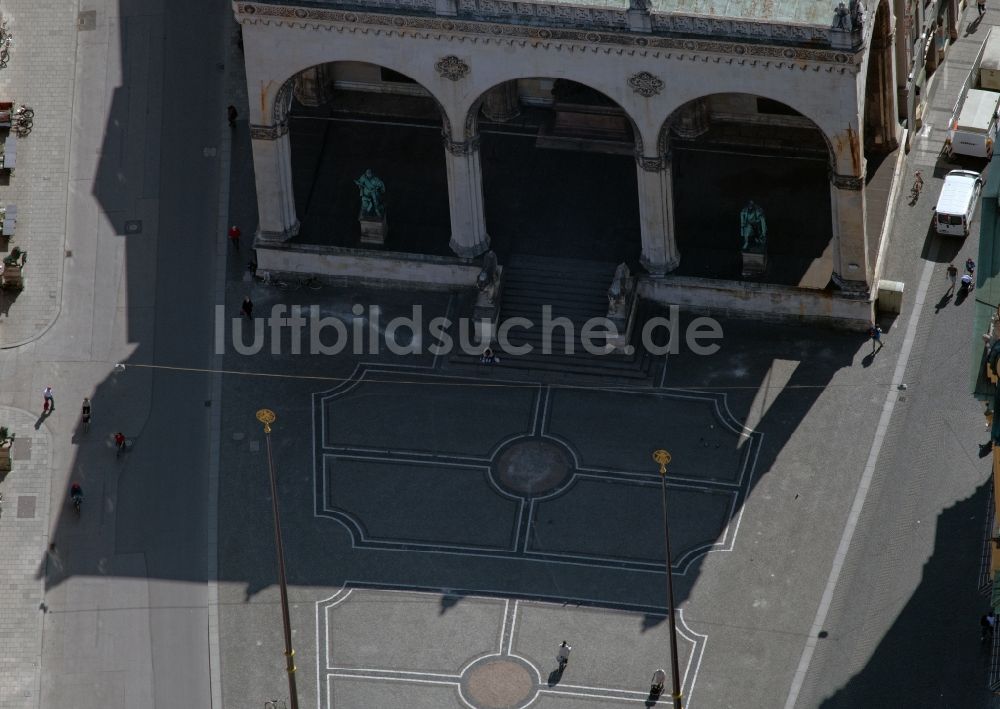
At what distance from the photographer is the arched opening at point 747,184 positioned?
540 ft

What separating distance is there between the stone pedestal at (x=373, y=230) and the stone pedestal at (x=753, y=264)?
60.3 feet

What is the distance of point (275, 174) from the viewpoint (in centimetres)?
16450

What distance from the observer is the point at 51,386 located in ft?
534

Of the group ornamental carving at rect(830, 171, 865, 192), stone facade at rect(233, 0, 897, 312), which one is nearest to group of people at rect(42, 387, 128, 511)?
stone facade at rect(233, 0, 897, 312)

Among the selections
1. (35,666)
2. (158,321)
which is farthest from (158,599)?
(158,321)

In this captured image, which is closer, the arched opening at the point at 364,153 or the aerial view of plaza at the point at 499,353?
the aerial view of plaza at the point at 499,353

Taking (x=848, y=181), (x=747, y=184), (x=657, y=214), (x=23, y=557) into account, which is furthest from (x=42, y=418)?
(x=848, y=181)

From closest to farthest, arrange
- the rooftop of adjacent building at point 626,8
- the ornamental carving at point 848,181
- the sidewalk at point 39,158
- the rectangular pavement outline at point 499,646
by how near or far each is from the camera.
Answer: the rectangular pavement outline at point 499,646 → the rooftop of adjacent building at point 626,8 → the ornamental carving at point 848,181 → the sidewalk at point 39,158

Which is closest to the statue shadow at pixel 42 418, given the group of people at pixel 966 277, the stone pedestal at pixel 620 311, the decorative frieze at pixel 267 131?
the decorative frieze at pixel 267 131

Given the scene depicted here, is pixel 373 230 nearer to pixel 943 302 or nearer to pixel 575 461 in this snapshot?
pixel 575 461

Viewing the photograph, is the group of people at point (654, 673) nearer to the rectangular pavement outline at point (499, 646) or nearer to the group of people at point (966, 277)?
the rectangular pavement outline at point (499, 646)

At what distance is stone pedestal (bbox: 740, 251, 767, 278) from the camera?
16262 centimetres

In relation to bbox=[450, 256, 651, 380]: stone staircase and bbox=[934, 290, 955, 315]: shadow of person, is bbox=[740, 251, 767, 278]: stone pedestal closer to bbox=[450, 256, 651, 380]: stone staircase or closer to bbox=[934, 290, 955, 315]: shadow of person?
bbox=[450, 256, 651, 380]: stone staircase

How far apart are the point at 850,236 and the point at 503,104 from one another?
72.6 feet
